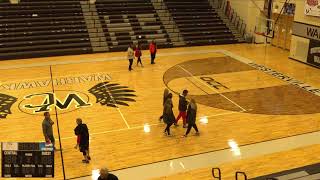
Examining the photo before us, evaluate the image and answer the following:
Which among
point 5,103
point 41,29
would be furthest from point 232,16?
point 5,103

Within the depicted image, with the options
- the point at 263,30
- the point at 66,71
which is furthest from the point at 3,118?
the point at 263,30

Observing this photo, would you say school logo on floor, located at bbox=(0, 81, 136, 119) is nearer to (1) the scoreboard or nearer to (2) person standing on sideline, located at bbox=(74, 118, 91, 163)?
(2) person standing on sideline, located at bbox=(74, 118, 91, 163)

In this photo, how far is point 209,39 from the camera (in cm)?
2439

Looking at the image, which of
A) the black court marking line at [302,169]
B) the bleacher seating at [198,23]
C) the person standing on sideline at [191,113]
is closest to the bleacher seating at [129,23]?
the bleacher seating at [198,23]

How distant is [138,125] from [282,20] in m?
15.3

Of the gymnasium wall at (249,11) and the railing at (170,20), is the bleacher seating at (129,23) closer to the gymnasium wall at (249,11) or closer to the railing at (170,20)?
the railing at (170,20)

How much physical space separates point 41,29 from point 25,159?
17.1 meters

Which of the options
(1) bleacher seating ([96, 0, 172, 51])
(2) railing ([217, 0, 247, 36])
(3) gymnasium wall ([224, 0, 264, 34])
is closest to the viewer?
(1) bleacher seating ([96, 0, 172, 51])

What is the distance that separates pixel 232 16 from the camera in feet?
87.1

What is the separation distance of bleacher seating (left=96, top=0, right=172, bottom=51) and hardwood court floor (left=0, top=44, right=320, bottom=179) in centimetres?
204

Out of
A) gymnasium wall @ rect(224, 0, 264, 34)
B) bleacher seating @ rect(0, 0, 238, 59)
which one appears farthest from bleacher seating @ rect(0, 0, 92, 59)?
gymnasium wall @ rect(224, 0, 264, 34)

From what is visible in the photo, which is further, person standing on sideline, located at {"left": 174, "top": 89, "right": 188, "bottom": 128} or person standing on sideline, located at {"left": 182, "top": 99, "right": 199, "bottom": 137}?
person standing on sideline, located at {"left": 174, "top": 89, "right": 188, "bottom": 128}

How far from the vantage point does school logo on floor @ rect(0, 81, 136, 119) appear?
43.2 ft

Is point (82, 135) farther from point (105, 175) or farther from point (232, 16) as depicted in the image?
point (232, 16)
